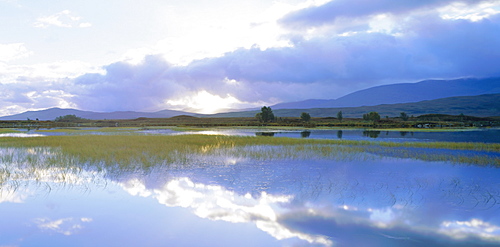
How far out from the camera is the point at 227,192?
39.6ft

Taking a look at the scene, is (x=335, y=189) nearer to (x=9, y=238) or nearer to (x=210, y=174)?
(x=210, y=174)

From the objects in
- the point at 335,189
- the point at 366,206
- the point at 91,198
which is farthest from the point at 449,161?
the point at 91,198

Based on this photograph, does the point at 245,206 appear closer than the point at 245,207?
No

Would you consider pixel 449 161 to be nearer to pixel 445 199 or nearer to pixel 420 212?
pixel 445 199

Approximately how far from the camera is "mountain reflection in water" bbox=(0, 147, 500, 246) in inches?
308

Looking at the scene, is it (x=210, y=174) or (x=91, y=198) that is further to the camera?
(x=210, y=174)

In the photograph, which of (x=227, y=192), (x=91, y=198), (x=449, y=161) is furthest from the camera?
(x=449, y=161)

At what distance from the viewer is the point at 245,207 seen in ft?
33.3

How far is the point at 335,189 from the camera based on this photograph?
12.6 metres

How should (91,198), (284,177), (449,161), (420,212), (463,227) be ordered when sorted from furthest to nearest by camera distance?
(449,161)
(284,177)
(91,198)
(420,212)
(463,227)

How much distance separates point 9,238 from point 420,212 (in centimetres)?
1147

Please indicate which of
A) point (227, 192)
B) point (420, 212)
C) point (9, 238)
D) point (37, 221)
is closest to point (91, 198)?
point (37, 221)

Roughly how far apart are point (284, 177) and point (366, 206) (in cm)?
506

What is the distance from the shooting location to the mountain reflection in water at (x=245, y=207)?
7832 mm
